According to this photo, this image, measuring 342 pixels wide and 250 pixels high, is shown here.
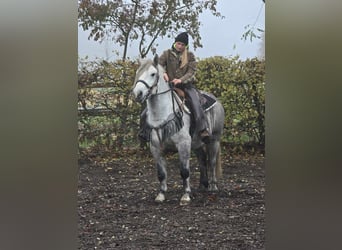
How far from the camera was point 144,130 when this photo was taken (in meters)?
4.18

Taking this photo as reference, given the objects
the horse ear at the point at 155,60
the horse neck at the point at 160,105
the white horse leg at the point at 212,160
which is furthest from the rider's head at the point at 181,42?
the white horse leg at the point at 212,160

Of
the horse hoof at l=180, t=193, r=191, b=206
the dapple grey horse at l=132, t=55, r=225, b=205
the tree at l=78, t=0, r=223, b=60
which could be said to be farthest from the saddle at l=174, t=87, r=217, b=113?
the horse hoof at l=180, t=193, r=191, b=206

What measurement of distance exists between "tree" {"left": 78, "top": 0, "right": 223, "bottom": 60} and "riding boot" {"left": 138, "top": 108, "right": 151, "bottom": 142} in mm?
517

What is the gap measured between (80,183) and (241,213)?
1.38 meters

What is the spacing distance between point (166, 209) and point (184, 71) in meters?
1.18

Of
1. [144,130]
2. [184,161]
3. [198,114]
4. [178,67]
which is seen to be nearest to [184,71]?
[178,67]

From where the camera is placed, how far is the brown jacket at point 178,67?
13.6 ft

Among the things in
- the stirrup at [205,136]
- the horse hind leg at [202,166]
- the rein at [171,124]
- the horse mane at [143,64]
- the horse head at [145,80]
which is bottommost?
the horse hind leg at [202,166]

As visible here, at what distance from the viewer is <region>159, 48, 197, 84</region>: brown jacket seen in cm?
414

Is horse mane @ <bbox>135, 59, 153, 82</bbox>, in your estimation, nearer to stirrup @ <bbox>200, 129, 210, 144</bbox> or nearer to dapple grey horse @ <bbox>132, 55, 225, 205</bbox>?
dapple grey horse @ <bbox>132, 55, 225, 205</bbox>

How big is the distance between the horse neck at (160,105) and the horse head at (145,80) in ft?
0.16

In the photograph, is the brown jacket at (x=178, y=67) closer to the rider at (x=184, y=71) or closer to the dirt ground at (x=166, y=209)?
the rider at (x=184, y=71)
